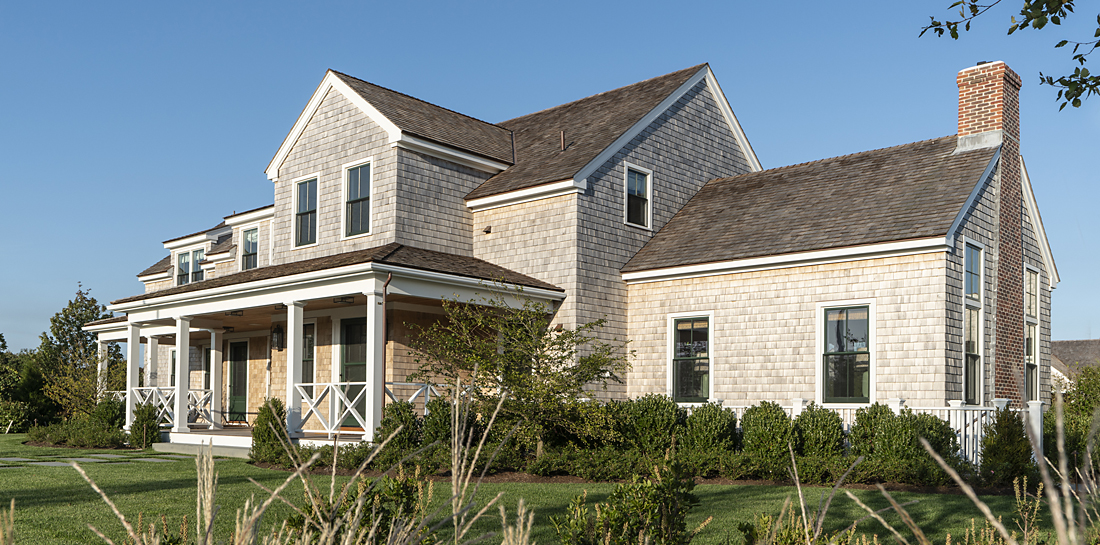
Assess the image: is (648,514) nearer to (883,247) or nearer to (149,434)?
(883,247)

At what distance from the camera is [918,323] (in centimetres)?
1400

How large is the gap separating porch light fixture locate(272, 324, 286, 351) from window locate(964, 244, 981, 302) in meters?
14.1

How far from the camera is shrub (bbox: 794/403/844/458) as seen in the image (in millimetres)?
13133

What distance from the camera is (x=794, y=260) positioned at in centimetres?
1523

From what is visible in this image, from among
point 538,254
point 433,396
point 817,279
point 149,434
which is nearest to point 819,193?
point 817,279

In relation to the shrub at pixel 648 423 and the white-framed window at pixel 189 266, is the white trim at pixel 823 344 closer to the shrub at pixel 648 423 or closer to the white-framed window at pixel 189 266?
the shrub at pixel 648 423

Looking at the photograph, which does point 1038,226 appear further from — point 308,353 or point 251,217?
point 251,217

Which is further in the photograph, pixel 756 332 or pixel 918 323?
pixel 756 332

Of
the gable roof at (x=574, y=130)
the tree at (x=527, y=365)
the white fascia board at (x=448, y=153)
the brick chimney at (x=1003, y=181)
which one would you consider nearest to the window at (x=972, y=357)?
the brick chimney at (x=1003, y=181)

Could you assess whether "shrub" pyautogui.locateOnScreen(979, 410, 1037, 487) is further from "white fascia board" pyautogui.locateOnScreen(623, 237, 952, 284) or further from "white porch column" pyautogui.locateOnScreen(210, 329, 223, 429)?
"white porch column" pyautogui.locateOnScreen(210, 329, 223, 429)

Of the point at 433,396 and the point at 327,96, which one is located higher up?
the point at 327,96

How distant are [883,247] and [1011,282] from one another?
3.75 metres

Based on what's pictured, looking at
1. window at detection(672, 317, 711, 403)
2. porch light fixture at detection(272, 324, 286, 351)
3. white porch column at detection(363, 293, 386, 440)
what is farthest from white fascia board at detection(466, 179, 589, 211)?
porch light fixture at detection(272, 324, 286, 351)

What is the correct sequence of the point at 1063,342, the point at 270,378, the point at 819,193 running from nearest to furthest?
1. the point at 819,193
2. the point at 270,378
3. the point at 1063,342
